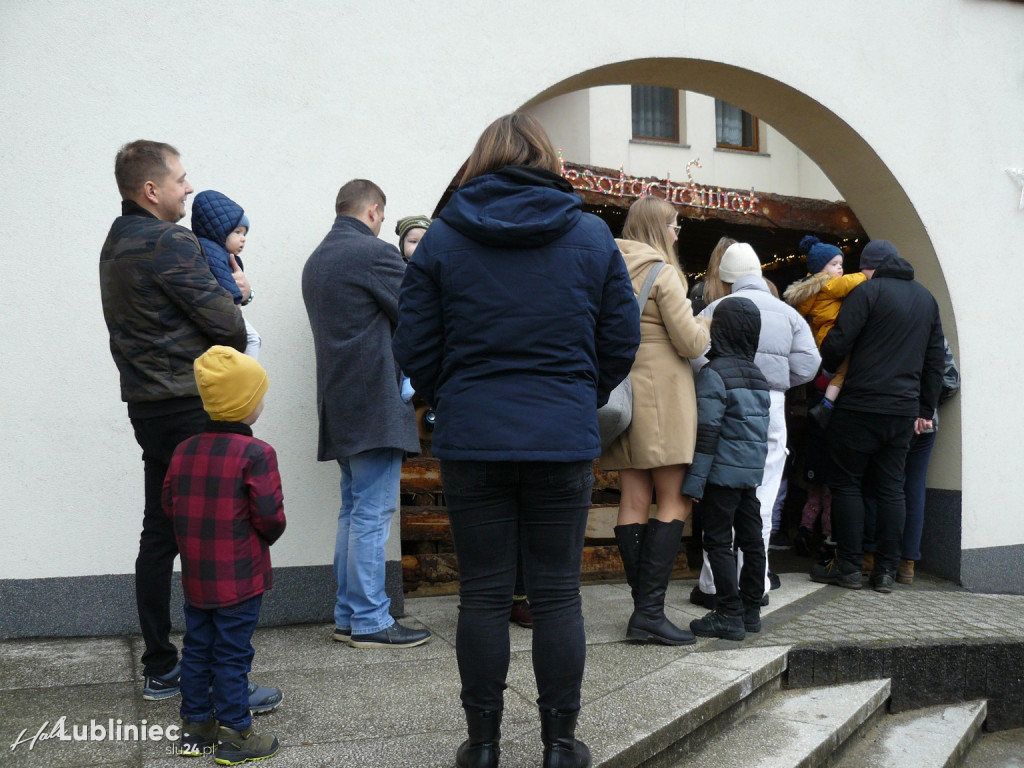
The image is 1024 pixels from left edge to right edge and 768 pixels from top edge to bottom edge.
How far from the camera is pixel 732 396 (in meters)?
4.23

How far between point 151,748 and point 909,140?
573cm

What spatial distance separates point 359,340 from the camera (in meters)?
3.98

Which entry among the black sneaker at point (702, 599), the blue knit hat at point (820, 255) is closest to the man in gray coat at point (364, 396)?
the black sneaker at point (702, 599)

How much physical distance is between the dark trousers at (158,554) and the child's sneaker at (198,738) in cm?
55

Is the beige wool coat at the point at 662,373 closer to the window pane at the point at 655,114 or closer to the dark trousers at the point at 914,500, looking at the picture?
the dark trousers at the point at 914,500

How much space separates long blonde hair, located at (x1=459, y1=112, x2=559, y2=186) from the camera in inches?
106

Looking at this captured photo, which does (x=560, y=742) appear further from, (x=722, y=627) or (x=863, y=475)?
(x=863, y=475)

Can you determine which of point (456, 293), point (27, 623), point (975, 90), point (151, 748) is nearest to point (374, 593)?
point (151, 748)

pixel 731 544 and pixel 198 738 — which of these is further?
pixel 731 544

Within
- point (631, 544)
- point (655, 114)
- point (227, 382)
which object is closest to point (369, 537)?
point (631, 544)

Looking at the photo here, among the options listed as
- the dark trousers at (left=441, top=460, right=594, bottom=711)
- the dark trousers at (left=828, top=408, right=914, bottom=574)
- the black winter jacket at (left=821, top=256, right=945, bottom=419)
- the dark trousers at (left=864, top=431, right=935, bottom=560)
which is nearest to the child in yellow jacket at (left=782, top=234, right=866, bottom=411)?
the black winter jacket at (left=821, top=256, right=945, bottom=419)

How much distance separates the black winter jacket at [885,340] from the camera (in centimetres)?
557

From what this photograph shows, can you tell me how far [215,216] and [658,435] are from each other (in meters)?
2.04

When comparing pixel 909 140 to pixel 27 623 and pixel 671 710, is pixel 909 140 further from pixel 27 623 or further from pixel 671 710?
pixel 27 623
